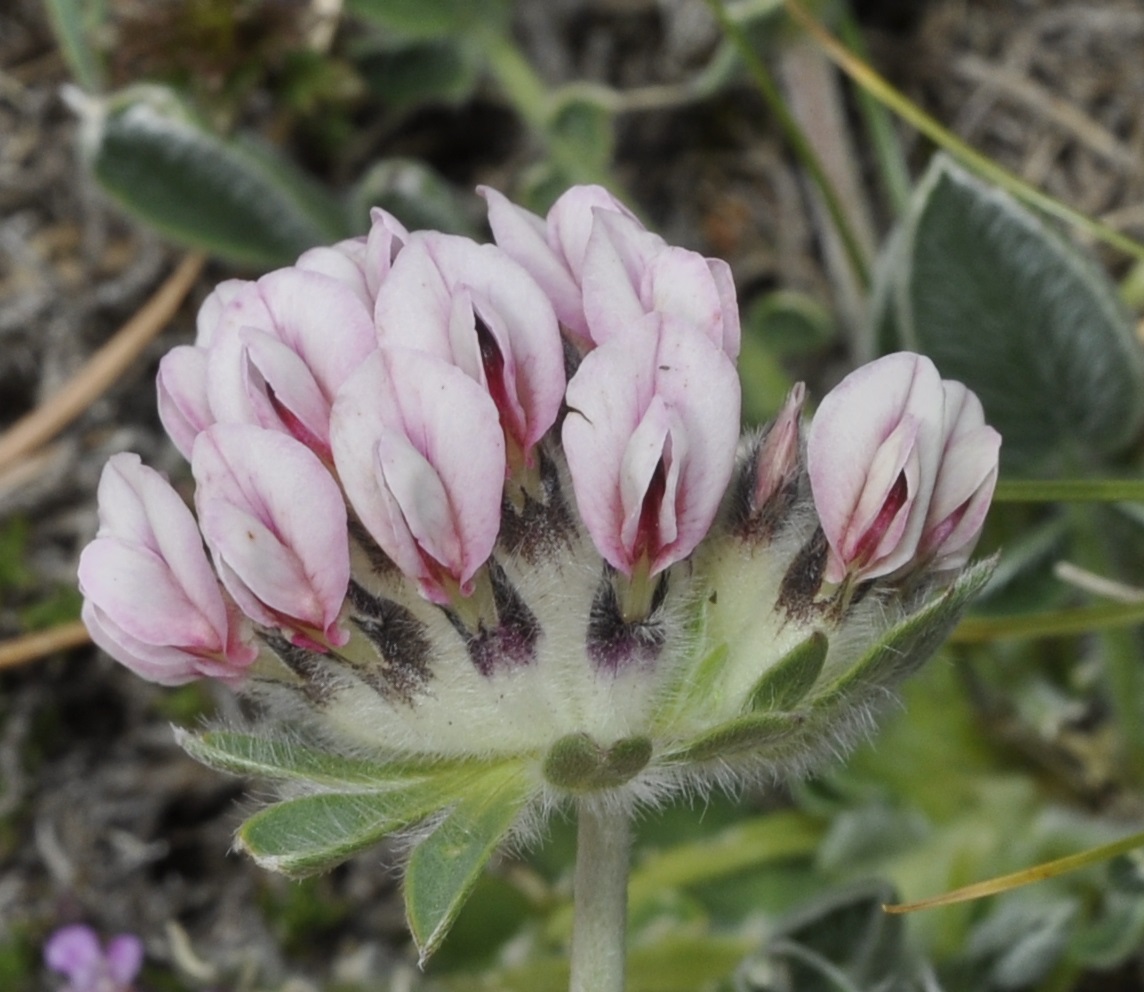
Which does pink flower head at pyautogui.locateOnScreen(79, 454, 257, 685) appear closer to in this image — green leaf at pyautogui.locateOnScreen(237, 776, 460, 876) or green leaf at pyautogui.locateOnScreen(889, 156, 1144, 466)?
green leaf at pyautogui.locateOnScreen(237, 776, 460, 876)

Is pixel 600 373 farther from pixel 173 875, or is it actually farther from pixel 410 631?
pixel 173 875

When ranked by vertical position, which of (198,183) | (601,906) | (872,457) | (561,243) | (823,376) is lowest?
(823,376)

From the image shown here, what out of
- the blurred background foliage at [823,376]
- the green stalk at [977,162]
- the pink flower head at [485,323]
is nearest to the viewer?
the pink flower head at [485,323]

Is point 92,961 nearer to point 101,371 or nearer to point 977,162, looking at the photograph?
point 101,371

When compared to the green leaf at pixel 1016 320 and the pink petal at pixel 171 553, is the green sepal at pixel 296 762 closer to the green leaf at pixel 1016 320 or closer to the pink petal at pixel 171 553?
the pink petal at pixel 171 553

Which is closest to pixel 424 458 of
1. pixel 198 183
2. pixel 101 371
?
pixel 198 183

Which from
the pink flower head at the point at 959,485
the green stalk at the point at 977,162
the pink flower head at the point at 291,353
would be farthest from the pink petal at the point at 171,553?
the green stalk at the point at 977,162
